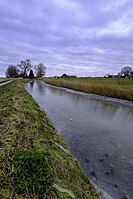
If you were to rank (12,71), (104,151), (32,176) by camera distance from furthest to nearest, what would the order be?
(12,71) → (104,151) → (32,176)

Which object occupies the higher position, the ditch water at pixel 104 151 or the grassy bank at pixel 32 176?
the grassy bank at pixel 32 176

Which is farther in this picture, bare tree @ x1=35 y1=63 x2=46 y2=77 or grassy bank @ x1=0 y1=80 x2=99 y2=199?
bare tree @ x1=35 y1=63 x2=46 y2=77

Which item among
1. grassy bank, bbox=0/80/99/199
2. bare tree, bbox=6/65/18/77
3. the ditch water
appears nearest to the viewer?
grassy bank, bbox=0/80/99/199

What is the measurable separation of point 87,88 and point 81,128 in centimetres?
1431

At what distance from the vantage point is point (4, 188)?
1960 mm

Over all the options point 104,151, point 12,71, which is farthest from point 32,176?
point 12,71

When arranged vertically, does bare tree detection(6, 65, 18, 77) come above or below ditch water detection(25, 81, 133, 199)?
above

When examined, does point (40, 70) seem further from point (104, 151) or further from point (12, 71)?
point (104, 151)

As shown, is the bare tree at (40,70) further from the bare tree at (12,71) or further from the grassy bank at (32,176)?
the grassy bank at (32,176)

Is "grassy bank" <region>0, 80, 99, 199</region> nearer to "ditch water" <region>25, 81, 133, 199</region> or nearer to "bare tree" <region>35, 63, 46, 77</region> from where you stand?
"ditch water" <region>25, 81, 133, 199</region>

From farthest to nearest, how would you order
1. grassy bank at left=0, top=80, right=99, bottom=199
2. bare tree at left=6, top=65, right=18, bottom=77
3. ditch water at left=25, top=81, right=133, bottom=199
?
bare tree at left=6, top=65, right=18, bottom=77, ditch water at left=25, top=81, right=133, bottom=199, grassy bank at left=0, top=80, right=99, bottom=199

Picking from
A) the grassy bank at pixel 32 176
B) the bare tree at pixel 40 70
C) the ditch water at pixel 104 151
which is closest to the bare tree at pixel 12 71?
the bare tree at pixel 40 70

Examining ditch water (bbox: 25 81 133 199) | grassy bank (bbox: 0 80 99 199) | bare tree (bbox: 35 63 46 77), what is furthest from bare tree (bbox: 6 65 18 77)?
grassy bank (bbox: 0 80 99 199)

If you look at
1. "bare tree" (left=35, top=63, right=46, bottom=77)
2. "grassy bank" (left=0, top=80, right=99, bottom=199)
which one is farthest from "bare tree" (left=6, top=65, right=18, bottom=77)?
"grassy bank" (left=0, top=80, right=99, bottom=199)
